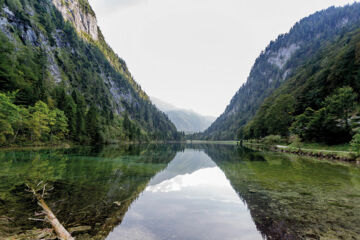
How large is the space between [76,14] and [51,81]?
419 ft

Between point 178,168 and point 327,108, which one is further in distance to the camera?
point 327,108

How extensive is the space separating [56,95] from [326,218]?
7724cm

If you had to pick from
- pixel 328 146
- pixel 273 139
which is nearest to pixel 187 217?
pixel 328 146

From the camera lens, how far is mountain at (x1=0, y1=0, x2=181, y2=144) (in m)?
47.1

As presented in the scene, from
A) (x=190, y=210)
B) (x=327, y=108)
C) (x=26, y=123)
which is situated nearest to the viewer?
(x=190, y=210)

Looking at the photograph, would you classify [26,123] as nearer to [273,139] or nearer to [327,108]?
[327,108]

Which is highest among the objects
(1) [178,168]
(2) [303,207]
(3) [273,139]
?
(3) [273,139]

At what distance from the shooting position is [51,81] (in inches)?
3295

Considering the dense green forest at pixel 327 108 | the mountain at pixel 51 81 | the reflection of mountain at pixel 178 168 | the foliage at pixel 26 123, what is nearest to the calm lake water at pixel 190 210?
the reflection of mountain at pixel 178 168

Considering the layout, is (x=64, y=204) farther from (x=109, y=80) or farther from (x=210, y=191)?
(x=109, y=80)

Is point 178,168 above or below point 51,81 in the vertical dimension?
below

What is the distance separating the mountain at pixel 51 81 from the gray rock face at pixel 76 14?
925mm

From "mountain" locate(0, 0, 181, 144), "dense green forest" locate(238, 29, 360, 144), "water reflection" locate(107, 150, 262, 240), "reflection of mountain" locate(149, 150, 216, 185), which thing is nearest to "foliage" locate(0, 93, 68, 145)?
"mountain" locate(0, 0, 181, 144)

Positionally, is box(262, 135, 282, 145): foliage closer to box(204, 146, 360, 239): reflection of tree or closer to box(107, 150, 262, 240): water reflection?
box(204, 146, 360, 239): reflection of tree
